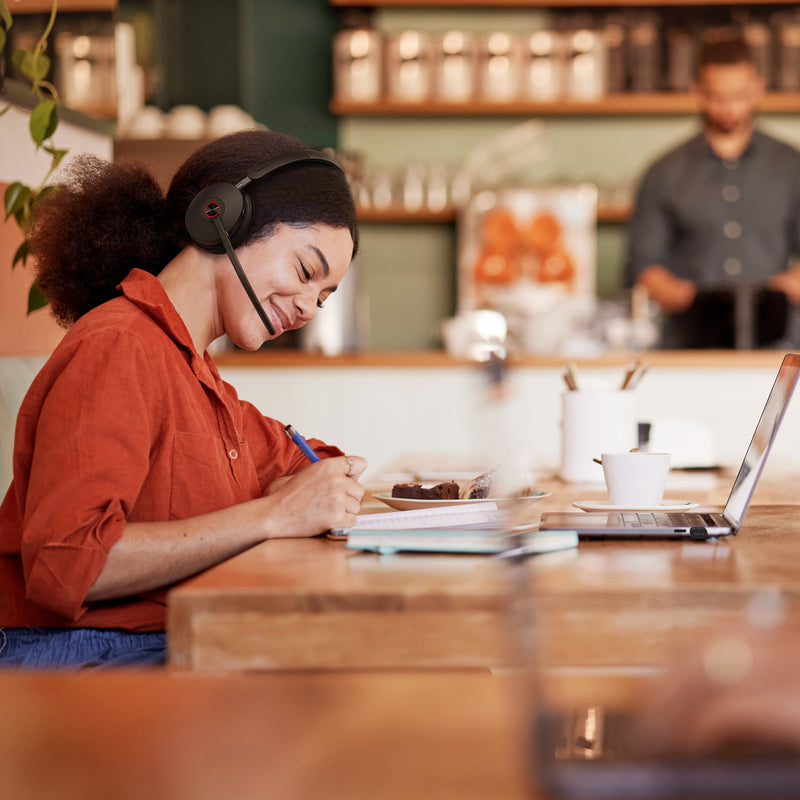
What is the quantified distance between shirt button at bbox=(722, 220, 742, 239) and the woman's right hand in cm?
369

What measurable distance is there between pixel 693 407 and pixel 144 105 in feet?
8.04

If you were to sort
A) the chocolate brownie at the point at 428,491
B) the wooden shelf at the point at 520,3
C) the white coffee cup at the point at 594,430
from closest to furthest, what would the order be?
1. the chocolate brownie at the point at 428,491
2. the white coffee cup at the point at 594,430
3. the wooden shelf at the point at 520,3

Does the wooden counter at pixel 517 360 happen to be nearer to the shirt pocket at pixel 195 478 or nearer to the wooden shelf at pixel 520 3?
the shirt pocket at pixel 195 478

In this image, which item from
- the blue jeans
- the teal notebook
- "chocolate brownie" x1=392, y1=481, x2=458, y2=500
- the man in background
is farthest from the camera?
the man in background

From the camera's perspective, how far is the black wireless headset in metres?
1.34

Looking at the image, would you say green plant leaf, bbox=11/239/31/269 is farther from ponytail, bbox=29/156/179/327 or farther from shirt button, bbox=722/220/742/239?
shirt button, bbox=722/220/742/239

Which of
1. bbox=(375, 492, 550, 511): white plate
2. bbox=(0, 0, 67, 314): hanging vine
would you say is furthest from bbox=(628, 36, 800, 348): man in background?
bbox=(375, 492, 550, 511): white plate

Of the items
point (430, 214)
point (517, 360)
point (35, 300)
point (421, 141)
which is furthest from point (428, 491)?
point (421, 141)

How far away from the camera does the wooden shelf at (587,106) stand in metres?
4.86

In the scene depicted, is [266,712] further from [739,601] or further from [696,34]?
A: [696,34]

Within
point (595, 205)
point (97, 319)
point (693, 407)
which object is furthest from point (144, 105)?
point (97, 319)

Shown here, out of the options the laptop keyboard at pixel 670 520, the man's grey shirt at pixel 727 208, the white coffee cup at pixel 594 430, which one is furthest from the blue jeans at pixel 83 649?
the man's grey shirt at pixel 727 208

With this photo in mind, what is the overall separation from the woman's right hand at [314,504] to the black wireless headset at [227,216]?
0.29 metres

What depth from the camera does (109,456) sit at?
3.47 ft
